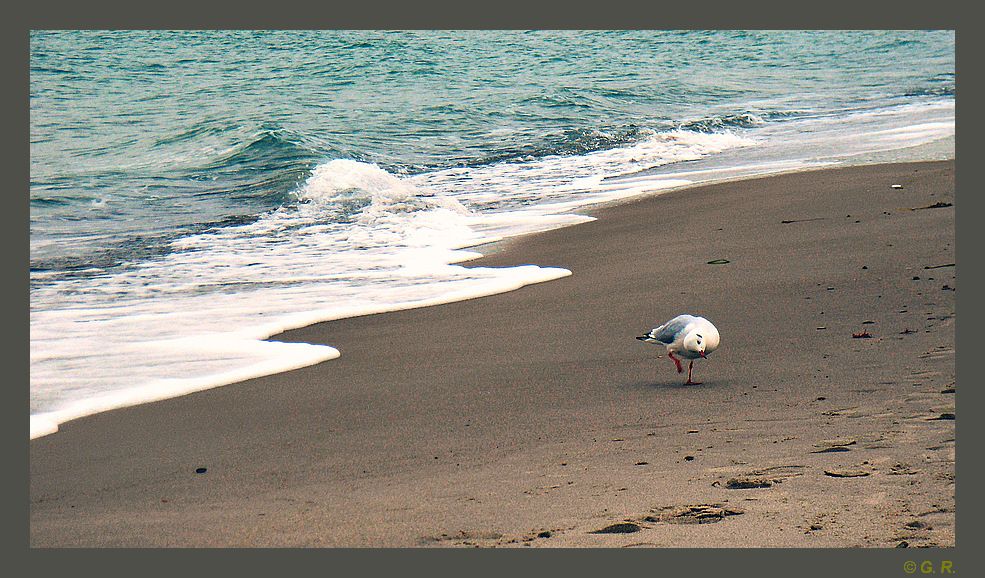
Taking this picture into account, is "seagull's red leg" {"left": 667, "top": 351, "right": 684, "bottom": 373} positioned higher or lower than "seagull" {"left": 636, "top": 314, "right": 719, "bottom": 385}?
lower

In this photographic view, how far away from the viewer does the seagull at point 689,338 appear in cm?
399

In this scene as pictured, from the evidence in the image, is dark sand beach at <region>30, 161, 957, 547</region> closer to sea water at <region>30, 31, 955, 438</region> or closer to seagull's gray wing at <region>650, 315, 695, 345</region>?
seagull's gray wing at <region>650, 315, 695, 345</region>

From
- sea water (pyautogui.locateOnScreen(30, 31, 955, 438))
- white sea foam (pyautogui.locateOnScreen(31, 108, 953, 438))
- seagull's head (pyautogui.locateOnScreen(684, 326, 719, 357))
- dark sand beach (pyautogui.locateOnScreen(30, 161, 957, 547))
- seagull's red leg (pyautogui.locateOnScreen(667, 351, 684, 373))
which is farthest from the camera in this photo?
sea water (pyautogui.locateOnScreen(30, 31, 955, 438))

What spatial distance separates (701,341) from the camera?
399cm

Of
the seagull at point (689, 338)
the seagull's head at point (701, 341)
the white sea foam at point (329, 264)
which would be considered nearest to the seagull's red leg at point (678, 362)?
the seagull at point (689, 338)

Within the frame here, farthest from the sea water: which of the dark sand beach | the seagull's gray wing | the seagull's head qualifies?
the seagull's head

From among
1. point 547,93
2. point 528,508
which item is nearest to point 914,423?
point 528,508

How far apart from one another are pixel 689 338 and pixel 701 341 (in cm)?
5

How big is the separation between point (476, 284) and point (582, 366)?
197 centimetres

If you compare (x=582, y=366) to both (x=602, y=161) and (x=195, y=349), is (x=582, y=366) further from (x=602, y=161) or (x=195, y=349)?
(x=602, y=161)

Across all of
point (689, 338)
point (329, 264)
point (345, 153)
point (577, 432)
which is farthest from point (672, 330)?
point (345, 153)

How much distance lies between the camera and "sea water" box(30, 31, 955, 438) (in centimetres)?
559

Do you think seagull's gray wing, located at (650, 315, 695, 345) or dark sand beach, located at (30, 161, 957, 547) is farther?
seagull's gray wing, located at (650, 315, 695, 345)

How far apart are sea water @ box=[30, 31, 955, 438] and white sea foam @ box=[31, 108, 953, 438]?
27 millimetres
